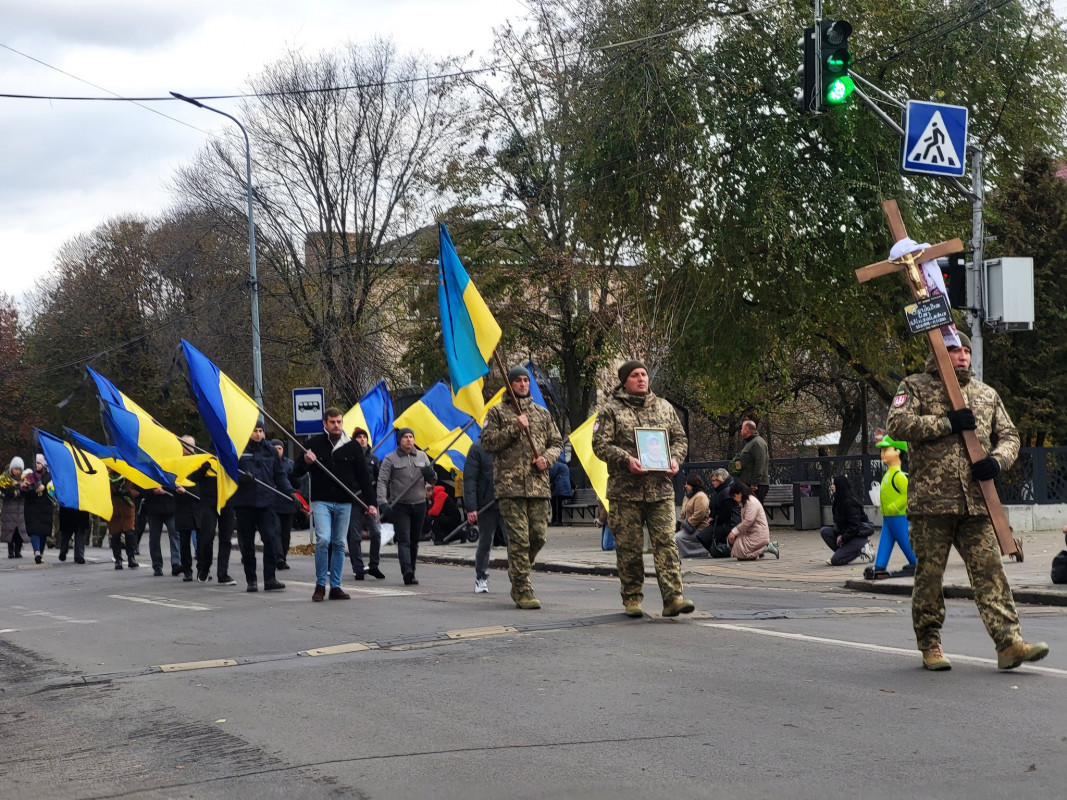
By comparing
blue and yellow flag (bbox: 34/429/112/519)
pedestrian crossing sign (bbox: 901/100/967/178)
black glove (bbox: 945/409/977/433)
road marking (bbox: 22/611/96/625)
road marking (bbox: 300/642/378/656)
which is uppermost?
pedestrian crossing sign (bbox: 901/100/967/178)

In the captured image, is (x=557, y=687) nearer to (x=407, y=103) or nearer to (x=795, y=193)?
(x=795, y=193)

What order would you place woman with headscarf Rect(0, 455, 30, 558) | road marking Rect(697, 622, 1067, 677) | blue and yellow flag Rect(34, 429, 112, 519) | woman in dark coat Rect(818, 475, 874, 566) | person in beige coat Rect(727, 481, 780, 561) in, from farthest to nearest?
woman with headscarf Rect(0, 455, 30, 558) → blue and yellow flag Rect(34, 429, 112, 519) → person in beige coat Rect(727, 481, 780, 561) → woman in dark coat Rect(818, 475, 874, 566) → road marking Rect(697, 622, 1067, 677)

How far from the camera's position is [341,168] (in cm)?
3725

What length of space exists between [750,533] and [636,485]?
781cm

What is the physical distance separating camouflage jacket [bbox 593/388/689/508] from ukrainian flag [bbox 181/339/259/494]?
580 centimetres

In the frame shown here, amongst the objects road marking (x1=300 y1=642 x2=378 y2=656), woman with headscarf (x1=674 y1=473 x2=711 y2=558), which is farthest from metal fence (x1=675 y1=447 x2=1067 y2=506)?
road marking (x1=300 y1=642 x2=378 y2=656)

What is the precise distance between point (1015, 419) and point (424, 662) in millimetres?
24441

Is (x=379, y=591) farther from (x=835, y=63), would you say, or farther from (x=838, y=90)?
(x=835, y=63)

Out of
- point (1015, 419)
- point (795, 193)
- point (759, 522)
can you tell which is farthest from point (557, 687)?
point (1015, 419)

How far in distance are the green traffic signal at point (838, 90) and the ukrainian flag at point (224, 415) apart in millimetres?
6933

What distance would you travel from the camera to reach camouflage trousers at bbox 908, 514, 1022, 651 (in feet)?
24.2

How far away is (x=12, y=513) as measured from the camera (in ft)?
86.5

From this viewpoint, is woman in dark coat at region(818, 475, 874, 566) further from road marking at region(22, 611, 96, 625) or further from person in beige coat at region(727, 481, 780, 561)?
road marking at region(22, 611, 96, 625)

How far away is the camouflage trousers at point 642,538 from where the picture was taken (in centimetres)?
995
